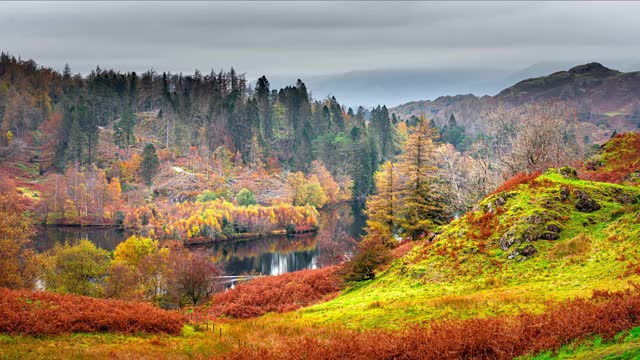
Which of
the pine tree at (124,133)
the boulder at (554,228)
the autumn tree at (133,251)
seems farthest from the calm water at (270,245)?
the pine tree at (124,133)

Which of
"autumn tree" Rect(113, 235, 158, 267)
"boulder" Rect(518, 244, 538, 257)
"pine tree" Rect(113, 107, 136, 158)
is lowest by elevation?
"autumn tree" Rect(113, 235, 158, 267)

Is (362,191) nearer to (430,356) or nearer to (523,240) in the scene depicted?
(523,240)

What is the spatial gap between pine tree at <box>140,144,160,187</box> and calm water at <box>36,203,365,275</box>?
23525 millimetres

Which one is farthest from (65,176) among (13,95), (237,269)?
(237,269)

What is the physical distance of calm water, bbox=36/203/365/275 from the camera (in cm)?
7514

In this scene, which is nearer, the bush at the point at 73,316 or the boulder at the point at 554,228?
the bush at the point at 73,316

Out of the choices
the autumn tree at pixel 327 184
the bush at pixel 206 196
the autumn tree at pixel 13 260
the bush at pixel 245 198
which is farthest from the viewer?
the autumn tree at pixel 327 184

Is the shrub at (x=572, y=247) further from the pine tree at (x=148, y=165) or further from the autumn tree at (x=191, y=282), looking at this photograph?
the pine tree at (x=148, y=165)

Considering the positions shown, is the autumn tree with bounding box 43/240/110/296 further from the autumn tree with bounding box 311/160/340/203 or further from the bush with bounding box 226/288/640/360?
the autumn tree with bounding box 311/160/340/203

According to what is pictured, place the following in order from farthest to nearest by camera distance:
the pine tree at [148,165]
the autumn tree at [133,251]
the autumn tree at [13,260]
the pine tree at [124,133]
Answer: the pine tree at [124,133]
the pine tree at [148,165]
the autumn tree at [133,251]
the autumn tree at [13,260]

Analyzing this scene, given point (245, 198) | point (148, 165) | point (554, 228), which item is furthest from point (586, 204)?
point (148, 165)

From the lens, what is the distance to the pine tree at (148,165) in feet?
419

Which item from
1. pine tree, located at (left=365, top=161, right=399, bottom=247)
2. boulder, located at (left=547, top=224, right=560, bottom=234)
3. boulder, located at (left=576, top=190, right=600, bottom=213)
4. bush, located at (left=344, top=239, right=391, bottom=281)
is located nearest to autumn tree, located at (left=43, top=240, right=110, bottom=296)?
bush, located at (left=344, top=239, right=391, bottom=281)

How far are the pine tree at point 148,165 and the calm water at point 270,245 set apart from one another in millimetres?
23525
